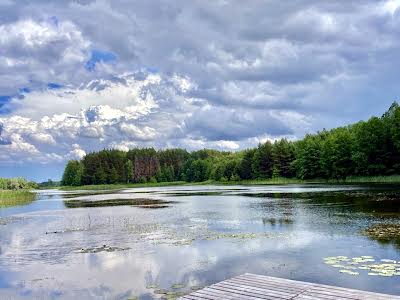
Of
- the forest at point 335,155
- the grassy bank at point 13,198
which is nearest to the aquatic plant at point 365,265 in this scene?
the grassy bank at point 13,198

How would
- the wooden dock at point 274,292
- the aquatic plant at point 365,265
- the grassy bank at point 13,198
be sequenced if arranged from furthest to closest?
the grassy bank at point 13,198, the aquatic plant at point 365,265, the wooden dock at point 274,292

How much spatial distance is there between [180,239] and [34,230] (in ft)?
50.5

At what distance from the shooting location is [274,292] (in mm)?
10414

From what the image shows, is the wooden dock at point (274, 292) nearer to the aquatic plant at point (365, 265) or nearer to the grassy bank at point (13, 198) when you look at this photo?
the aquatic plant at point (365, 265)

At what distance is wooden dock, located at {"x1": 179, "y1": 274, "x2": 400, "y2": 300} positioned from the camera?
9.89m

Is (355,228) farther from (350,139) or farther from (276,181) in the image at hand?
(276,181)

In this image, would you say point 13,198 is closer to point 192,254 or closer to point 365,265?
point 192,254

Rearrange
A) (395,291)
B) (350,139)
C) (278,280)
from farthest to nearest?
(350,139) < (395,291) < (278,280)

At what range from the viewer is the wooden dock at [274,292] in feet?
32.4

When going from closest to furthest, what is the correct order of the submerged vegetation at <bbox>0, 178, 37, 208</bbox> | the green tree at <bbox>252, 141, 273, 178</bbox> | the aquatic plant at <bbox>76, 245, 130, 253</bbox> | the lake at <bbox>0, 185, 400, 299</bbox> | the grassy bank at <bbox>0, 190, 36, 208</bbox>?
the lake at <bbox>0, 185, 400, 299</bbox>
the aquatic plant at <bbox>76, 245, 130, 253</bbox>
the submerged vegetation at <bbox>0, 178, 37, 208</bbox>
the grassy bank at <bbox>0, 190, 36, 208</bbox>
the green tree at <bbox>252, 141, 273, 178</bbox>

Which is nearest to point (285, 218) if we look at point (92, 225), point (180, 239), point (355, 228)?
point (355, 228)

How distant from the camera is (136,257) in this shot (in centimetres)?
2262

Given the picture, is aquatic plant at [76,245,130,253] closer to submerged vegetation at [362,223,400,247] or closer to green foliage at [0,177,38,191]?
submerged vegetation at [362,223,400,247]

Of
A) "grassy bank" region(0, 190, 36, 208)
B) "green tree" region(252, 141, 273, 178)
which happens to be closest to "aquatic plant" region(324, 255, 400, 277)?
"grassy bank" region(0, 190, 36, 208)
